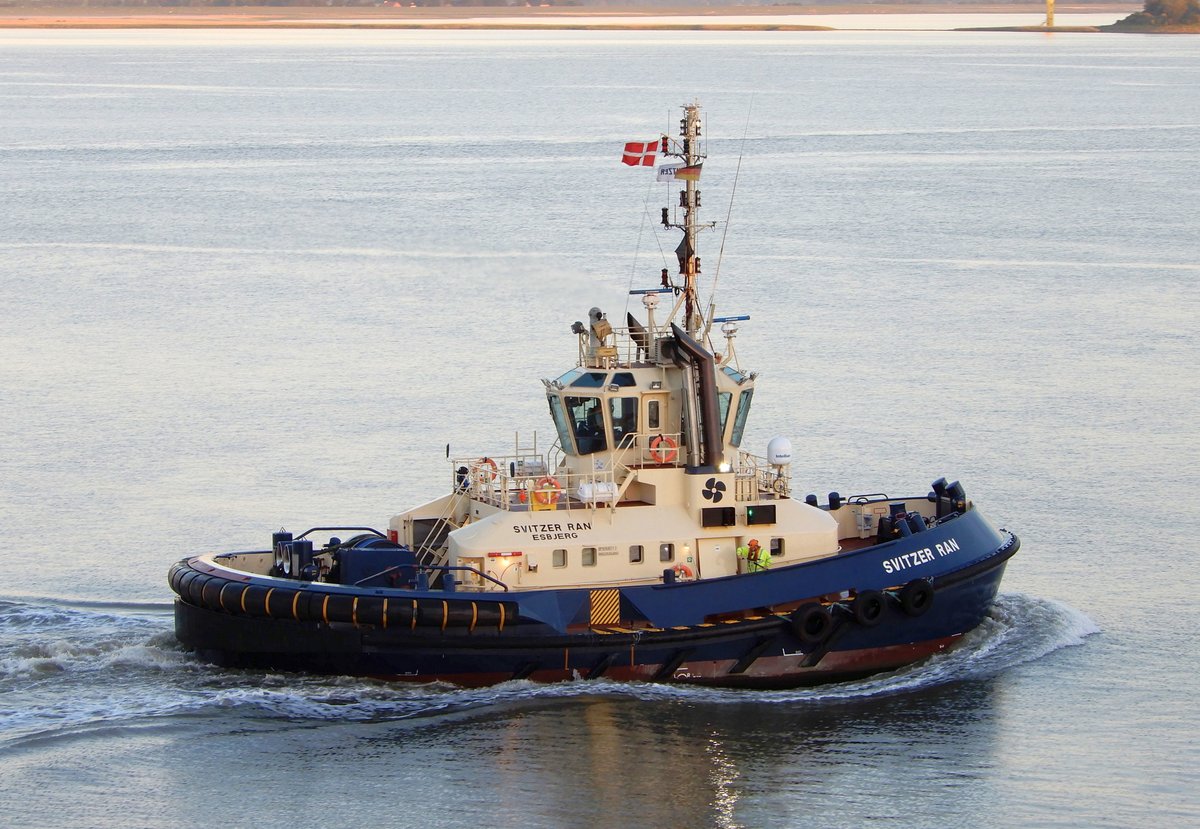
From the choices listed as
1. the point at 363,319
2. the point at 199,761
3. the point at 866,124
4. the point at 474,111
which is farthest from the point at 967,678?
the point at 474,111

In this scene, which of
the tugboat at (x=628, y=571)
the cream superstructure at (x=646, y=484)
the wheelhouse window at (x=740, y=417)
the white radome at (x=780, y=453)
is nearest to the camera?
the tugboat at (x=628, y=571)

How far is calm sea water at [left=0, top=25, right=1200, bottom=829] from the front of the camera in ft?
52.7

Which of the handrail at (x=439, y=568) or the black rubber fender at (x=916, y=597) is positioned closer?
the handrail at (x=439, y=568)

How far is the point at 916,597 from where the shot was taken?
18.0 m

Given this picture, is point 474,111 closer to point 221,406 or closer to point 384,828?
point 221,406

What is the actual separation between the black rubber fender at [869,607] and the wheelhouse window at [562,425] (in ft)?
10.2

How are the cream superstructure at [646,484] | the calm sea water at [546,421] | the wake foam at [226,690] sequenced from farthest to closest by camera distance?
the cream superstructure at [646,484], the wake foam at [226,690], the calm sea water at [546,421]

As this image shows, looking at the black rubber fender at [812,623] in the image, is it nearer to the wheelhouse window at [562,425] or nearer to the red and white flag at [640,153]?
the wheelhouse window at [562,425]

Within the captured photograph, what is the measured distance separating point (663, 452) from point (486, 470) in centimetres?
178

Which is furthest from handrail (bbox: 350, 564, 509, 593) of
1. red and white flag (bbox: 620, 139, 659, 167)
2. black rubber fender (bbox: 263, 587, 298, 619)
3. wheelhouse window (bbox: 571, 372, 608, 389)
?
red and white flag (bbox: 620, 139, 659, 167)

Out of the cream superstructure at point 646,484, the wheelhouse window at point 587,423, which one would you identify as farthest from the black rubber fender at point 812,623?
the wheelhouse window at point 587,423

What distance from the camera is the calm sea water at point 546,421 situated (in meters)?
16.1

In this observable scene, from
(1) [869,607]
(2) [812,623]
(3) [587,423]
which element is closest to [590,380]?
(3) [587,423]

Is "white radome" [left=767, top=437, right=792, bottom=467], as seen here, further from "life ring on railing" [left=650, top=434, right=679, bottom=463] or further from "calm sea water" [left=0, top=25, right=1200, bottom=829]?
"calm sea water" [left=0, top=25, right=1200, bottom=829]
